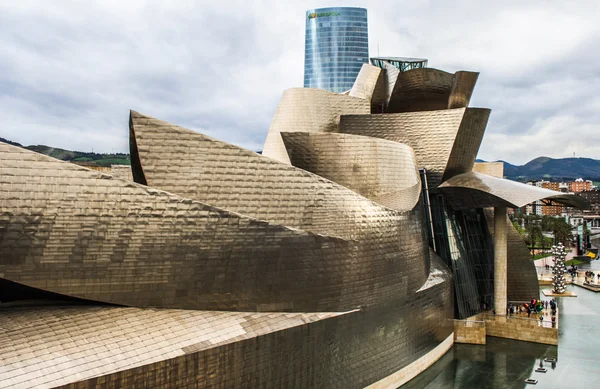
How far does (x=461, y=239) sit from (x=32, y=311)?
23.5 m

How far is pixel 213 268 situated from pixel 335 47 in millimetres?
120038

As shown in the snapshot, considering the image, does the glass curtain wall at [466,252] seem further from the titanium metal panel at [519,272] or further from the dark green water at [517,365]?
the dark green water at [517,365]

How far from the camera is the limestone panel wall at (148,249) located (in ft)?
39.0

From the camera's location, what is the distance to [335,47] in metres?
127

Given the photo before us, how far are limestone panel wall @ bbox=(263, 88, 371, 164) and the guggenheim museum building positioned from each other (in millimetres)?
5370

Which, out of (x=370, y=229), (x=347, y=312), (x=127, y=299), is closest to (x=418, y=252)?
(x=370, y=229)

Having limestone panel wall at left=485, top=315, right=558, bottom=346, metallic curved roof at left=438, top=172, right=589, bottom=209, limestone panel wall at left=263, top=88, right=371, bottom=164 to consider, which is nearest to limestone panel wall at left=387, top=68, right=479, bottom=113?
metallic curved roof at left=438, top=172, right=589, bottom=209

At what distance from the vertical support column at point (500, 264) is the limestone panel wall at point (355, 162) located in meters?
8.68

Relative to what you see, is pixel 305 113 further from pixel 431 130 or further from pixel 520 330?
pixel 520 330

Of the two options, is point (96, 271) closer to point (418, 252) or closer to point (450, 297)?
point (418, 252)

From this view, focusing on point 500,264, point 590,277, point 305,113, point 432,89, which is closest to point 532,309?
point 500,264

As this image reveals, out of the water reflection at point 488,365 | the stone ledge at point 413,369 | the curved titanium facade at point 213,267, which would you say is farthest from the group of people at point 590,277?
the curved titanium facade at point 213,267

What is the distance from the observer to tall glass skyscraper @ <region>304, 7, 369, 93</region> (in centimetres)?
12538

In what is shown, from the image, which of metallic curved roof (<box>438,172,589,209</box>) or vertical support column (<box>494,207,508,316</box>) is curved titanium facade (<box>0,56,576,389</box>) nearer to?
metallic curved roof (<box>438,172,589,209</box>)
